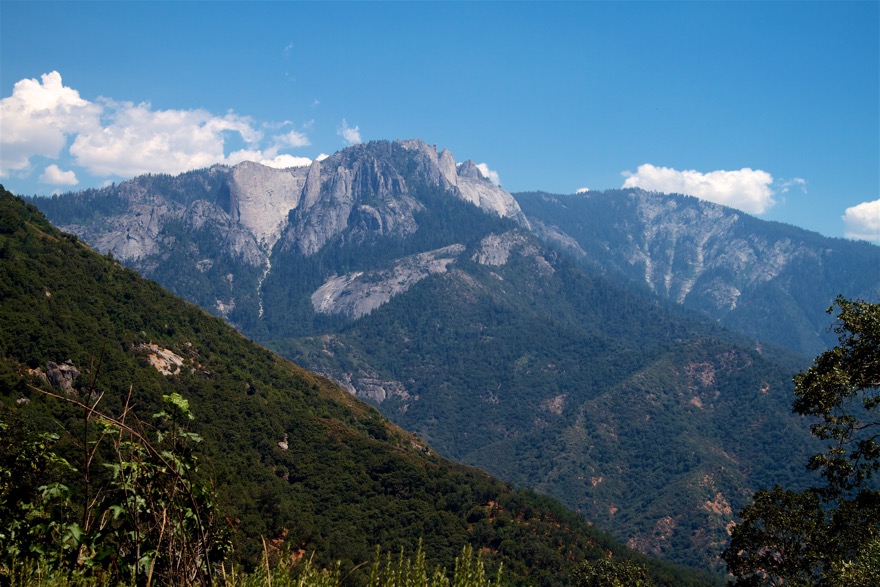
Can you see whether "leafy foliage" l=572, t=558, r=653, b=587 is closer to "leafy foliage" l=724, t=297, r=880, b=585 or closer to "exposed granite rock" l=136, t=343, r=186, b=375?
"leafy foliage" l=724, t=297, r=880, b=585

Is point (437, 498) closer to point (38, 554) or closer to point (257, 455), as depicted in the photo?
point (257, 455)

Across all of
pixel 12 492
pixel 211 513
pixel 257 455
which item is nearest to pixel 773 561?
pixel 211 513

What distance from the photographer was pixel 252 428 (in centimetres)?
10475

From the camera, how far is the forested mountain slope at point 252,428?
257 ft

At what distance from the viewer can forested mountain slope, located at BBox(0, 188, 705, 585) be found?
78.4 meters

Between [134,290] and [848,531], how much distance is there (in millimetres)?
123036

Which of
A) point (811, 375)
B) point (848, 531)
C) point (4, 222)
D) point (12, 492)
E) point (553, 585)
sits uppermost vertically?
point (4, 222)

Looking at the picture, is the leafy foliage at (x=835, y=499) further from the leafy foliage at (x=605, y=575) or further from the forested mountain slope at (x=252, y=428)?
the forested mountain slope at (x=252, y=428)

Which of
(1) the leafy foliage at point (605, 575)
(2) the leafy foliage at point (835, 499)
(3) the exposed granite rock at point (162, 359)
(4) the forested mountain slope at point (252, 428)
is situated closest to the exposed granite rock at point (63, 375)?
(4) the forested mountain slope at point (252, 428)

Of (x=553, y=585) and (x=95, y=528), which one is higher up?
(x=95, y=528)

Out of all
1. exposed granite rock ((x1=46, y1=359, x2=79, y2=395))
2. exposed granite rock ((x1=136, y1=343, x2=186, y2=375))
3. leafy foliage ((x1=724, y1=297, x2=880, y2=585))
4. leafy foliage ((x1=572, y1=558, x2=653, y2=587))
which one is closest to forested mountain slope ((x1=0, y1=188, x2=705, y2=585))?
exposed granite rock ((x1=46, y1=359, x2=79, y2=395))

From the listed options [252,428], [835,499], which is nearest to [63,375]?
[252,428]

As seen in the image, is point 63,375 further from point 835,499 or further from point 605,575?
point 835,499

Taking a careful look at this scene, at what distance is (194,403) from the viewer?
99.2m
